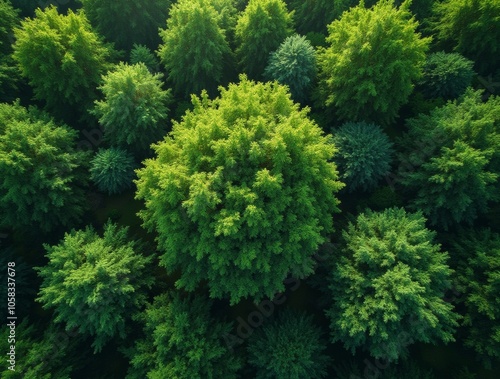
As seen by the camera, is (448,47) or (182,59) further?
(448,47)

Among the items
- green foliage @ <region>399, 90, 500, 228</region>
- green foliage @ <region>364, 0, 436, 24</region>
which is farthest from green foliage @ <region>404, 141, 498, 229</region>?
green foliage @ <region>364, 0, 436, 24</region>

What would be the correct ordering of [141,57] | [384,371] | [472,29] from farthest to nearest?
[141,57], [472,29], [384,371]

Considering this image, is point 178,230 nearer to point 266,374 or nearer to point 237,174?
point 237,174

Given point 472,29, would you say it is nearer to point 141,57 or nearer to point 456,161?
point 456,161

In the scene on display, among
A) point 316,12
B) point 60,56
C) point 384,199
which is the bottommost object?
point 384,199

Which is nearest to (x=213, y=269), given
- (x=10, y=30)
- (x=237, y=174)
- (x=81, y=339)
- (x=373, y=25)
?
(x=237, y=174)

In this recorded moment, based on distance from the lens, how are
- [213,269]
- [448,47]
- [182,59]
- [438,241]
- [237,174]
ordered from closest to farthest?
[237,174]
[213,269]
[438,241]
[182,59]
[448,47]

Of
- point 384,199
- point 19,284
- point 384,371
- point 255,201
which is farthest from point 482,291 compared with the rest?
point 19,284
